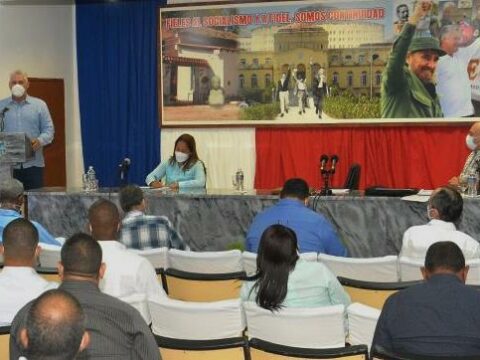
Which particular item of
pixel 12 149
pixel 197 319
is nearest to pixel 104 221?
pixel 197 319

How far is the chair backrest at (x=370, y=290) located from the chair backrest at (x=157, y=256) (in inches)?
47.4

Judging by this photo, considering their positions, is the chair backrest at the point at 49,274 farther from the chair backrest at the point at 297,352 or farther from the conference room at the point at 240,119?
the chair backrest at the point at 297,352

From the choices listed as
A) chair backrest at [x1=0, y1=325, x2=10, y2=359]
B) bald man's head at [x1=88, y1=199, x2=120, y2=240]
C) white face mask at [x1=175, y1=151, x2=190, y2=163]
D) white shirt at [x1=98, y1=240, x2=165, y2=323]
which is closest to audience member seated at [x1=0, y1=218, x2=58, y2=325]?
chair backrest at [x1=0, y1=325, x2=10, y2=359]

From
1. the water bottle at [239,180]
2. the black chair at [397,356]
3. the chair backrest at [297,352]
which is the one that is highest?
the water bottle at [239,180]

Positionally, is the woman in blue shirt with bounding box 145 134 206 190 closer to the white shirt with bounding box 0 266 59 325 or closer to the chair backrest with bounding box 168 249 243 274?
the chair backrest with bounding box 168 249 243 274

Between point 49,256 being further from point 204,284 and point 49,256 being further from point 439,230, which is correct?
point 439,230

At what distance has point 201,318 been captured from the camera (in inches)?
129

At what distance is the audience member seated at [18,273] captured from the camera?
3.27 meters

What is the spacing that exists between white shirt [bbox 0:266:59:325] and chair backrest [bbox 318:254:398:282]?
60.8 inches

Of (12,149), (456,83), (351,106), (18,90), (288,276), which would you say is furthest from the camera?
(351,106)

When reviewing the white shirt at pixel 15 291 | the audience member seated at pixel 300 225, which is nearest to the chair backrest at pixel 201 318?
the white shirt at pixel 15 291

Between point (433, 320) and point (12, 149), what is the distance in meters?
5.36

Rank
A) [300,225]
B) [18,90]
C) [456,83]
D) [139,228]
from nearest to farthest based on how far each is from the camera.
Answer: [300,225]
[139,228]
[18,90]
[456,83]

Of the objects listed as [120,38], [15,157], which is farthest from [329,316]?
[120,38]
